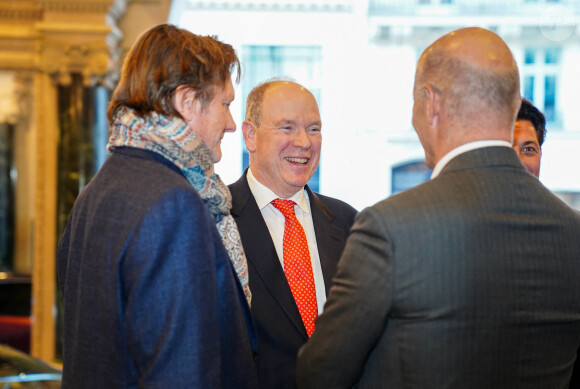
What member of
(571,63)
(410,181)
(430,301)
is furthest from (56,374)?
(571,63)

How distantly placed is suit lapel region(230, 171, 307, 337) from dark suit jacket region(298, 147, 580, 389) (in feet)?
2.21

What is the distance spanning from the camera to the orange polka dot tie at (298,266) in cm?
212

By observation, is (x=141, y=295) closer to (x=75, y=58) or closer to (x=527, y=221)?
(x=527, y=221)

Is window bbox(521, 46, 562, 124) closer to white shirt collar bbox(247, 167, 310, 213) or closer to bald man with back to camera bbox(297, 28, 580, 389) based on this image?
white shirt collar bbox(247, 167, 310, 213)

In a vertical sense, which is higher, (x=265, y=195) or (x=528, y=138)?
(x=528, y=138)

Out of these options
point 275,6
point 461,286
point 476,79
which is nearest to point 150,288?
point 461,286

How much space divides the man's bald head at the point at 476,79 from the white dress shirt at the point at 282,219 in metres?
0.99

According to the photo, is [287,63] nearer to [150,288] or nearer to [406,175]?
[406,175]

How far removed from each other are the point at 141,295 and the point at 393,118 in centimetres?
1562

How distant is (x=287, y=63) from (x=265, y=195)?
47.8ft

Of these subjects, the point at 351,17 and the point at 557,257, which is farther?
the point at 351,17

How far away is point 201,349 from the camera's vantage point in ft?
4.41

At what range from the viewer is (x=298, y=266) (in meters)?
2.20

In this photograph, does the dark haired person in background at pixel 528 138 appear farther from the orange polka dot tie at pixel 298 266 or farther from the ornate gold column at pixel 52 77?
the ornate gold column at pixel 52 77
